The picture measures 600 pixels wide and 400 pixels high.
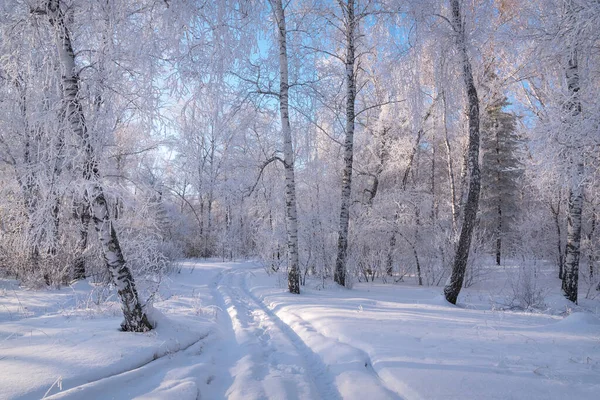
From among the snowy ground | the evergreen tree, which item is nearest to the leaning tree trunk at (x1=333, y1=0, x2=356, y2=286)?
the snowy ground

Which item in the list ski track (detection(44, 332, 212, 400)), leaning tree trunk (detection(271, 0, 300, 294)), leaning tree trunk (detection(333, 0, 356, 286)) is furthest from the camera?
leaning tree trunk (detection(333, 0, 356, 286))

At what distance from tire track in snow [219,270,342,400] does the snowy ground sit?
20mm

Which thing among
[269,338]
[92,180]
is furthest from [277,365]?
[92,180]

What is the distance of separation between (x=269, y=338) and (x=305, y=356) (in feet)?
2.99

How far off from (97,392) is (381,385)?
2.43 meters

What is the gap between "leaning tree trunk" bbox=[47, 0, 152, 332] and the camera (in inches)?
137

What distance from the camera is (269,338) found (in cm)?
455

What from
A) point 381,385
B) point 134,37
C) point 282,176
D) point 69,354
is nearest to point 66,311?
point 69,354

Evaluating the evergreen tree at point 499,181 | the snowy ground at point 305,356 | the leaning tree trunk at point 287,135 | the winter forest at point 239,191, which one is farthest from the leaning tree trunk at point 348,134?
the evergreen tree at point 499,181

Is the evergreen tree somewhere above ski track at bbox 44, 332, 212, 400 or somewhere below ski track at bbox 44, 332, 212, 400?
above

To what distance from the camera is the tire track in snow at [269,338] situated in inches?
123

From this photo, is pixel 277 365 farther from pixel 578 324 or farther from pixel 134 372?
pixel 578 324

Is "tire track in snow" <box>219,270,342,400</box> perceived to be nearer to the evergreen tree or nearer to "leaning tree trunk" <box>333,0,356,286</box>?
"leaning tree trunk" <box>333,0,356,286</box>

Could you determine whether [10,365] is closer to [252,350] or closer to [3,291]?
[252,350]
